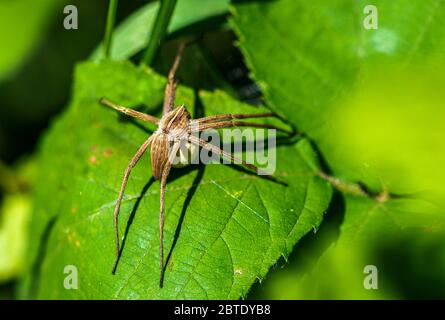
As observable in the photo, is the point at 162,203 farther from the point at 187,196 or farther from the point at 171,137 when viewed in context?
the point at 171,137

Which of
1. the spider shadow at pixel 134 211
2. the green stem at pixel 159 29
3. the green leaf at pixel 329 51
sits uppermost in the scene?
the green stem at pixel 159 29

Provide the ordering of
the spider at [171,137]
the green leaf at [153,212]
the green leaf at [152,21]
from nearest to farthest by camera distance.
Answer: the green leaf at [153,212]
the spider at [171,137]
the green leaf at [152,21]

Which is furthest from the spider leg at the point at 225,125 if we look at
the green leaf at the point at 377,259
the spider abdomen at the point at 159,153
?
the green leaf at the point at 377,259

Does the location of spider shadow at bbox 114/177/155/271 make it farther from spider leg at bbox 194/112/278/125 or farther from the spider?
spider leg at bbox 194/112/278/125

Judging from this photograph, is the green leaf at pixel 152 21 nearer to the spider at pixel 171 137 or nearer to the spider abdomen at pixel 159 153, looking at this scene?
the spider at pixel 171 137

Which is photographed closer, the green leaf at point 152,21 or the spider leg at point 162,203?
the spider leg at point 162,203

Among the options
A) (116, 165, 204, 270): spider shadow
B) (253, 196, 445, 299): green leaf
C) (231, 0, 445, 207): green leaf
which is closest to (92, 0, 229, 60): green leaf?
(231, 0, 445, 207): green leaf
